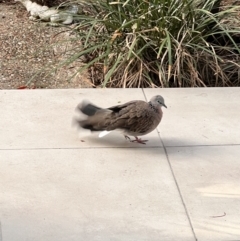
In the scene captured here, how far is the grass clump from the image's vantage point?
7.62m

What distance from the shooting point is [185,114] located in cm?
669

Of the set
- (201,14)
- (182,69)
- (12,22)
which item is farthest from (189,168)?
(12,22)

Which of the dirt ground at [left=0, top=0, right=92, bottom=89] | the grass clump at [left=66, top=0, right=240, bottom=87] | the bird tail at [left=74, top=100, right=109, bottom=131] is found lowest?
the dirt ground at [left=0, top=0, right=92, bottom=89]

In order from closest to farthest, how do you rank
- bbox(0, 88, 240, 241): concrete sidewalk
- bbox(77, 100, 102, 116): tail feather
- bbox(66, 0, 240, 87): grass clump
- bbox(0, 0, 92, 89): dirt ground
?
1. bbox(0, 88, 240, 241): concrete sidewalk
2. bbox(77, 100, 102, 116): tail feather
3. bbox(66, 0, 240, 87): grass clump
4. bbox(0, 0, 92, 89): dirt ground

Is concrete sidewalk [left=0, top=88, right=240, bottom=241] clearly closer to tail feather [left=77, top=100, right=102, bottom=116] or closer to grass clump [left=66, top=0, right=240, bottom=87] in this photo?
tail feather [left=77, top=100, right=102, bottom=116]

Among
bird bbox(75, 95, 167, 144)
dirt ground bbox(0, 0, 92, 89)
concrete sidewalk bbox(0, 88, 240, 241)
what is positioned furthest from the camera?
dirt ground bbox(0, 0, 92, 89)

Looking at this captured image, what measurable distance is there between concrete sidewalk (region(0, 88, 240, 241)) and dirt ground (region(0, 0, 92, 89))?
2.88 feet

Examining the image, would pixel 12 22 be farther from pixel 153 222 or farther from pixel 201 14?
pixel 153 222

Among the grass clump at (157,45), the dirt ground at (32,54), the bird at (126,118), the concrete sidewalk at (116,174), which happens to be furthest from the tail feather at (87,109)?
the dirt ground at (32,54)

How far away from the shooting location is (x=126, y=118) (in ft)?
19.1

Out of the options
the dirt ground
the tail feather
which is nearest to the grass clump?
the dirt ground

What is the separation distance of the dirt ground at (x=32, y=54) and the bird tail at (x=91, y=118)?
5.79ft

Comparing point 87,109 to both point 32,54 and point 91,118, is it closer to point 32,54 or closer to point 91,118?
point 91,118

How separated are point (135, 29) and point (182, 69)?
73cm
